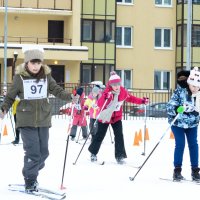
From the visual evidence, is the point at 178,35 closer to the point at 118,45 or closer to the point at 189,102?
the point at 118,45

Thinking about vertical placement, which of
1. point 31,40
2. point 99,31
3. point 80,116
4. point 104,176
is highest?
point 99,31

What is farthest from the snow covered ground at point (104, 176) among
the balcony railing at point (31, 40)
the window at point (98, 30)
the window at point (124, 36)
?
the window at point (124, 36)

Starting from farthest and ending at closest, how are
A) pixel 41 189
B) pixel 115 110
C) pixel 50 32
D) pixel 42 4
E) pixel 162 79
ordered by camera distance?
pixel 162 79, pixel 50 32, pixel 42 4, pixel 115 110, pixel 41 189

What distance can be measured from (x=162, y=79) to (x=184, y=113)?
32.5 meters

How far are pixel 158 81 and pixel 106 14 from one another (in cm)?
611

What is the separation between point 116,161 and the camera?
427 inches

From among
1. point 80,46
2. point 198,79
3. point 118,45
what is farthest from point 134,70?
point 198,79

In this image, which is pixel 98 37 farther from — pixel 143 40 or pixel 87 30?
pixel 143 40

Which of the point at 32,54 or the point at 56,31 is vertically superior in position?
the point at 56,31

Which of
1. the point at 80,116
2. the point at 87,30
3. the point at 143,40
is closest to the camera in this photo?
the point at 80,116

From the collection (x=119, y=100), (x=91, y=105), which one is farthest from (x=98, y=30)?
(x=119, y=100)

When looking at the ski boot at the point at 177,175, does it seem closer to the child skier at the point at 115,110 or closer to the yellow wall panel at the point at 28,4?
the child skier at the point at 115,110

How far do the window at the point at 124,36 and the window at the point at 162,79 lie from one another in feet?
9.83

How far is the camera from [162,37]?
40844 mm
